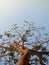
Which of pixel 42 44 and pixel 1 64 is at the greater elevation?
pixel 42 44

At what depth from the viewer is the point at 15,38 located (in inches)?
152

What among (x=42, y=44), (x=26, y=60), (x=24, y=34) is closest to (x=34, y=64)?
(x=42, y=44)

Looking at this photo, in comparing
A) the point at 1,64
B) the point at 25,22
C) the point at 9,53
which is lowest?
the point at 1,64

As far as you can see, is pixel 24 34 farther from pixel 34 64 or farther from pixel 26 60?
pixel 26 60

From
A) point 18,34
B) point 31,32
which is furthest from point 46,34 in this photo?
point 18,34

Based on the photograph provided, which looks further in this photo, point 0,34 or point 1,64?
point 0,34

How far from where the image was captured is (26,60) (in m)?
1.50

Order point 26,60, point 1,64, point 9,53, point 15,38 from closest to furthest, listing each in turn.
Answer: point 26,60 < point 9,53 < point 1,64 < point 15,38

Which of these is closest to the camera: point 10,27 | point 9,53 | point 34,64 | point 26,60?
point 26,60

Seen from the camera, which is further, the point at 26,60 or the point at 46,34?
the point at 46,34

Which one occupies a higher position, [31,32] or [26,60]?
[26,60]

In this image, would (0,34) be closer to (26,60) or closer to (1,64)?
(1,64)

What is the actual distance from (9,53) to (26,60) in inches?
61.0

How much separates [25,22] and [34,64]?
1.19 metres
